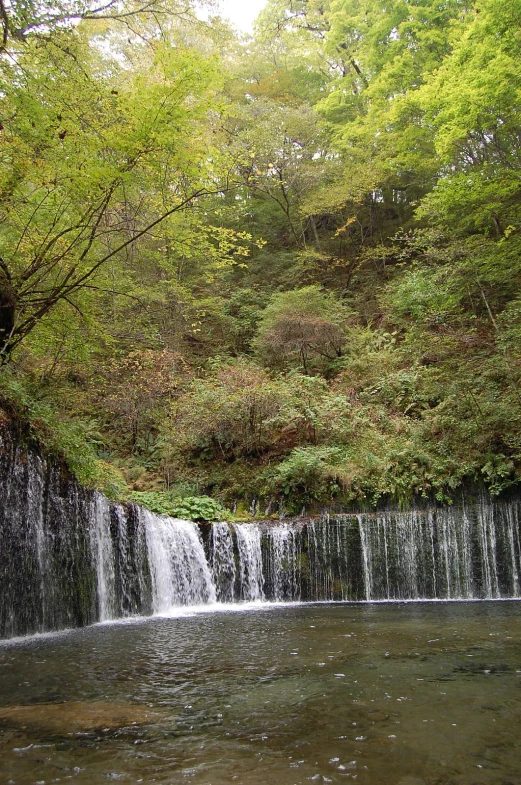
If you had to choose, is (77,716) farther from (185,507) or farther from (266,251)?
(266,251)

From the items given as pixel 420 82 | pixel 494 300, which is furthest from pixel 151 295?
pixel 420 82

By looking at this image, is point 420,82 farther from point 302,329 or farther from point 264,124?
point 302,329

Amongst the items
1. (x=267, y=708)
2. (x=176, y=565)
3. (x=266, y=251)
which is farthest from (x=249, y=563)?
(x=266, y=251)

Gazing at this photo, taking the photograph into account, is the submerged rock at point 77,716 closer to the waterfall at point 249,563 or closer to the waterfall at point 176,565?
the waterfall at point 176,565

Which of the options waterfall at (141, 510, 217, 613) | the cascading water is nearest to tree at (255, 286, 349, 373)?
the cascading water

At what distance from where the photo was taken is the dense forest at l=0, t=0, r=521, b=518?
644 cm

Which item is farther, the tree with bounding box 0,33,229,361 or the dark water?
the tree with bounding box 0,33,229,361

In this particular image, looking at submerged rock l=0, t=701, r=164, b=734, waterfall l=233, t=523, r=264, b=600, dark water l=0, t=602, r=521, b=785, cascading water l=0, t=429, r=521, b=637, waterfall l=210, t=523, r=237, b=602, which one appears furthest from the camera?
waterfall l=233, t=523, r=264, b=600

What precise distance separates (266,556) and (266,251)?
48.1 feet

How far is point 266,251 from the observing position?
22.0 m

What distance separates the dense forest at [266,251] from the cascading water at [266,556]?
604 millimetres

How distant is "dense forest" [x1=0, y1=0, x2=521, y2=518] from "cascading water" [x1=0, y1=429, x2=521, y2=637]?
1.98ft

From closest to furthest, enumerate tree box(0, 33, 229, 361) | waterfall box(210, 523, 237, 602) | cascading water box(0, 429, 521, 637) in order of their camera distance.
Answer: tree box(0, 33, 229, 361) → cascading water box(0, 429, 521, 637) → waterfall box(210, 523, 237, 602)

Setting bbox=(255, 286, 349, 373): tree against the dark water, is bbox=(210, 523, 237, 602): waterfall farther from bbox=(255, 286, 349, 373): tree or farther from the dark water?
bbox=(255, 286, 349, 373): tree
